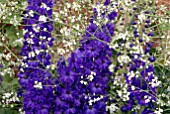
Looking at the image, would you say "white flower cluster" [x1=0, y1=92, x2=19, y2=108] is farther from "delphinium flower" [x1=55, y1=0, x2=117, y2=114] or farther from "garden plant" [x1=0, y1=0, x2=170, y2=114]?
"delphinium flower" [x1=55, y1=0, x2=117, y2=114]

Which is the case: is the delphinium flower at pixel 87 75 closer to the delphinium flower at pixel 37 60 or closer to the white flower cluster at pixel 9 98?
the delphinium flower at pixel 37 60

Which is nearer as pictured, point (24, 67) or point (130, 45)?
point (130, 45)

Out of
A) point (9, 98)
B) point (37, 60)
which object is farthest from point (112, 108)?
point (9, 98)

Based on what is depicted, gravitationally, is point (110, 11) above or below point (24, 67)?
above

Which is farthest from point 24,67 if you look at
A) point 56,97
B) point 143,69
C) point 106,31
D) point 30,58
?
point 143,69

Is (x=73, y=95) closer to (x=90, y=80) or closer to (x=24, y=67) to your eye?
(x=90, y=80)

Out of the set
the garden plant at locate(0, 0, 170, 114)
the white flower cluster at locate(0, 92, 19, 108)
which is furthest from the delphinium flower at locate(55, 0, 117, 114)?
the white flower cluster at locate(0, 92, 19, 108)

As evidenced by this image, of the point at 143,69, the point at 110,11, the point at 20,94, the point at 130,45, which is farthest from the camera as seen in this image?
the point at 20,94
